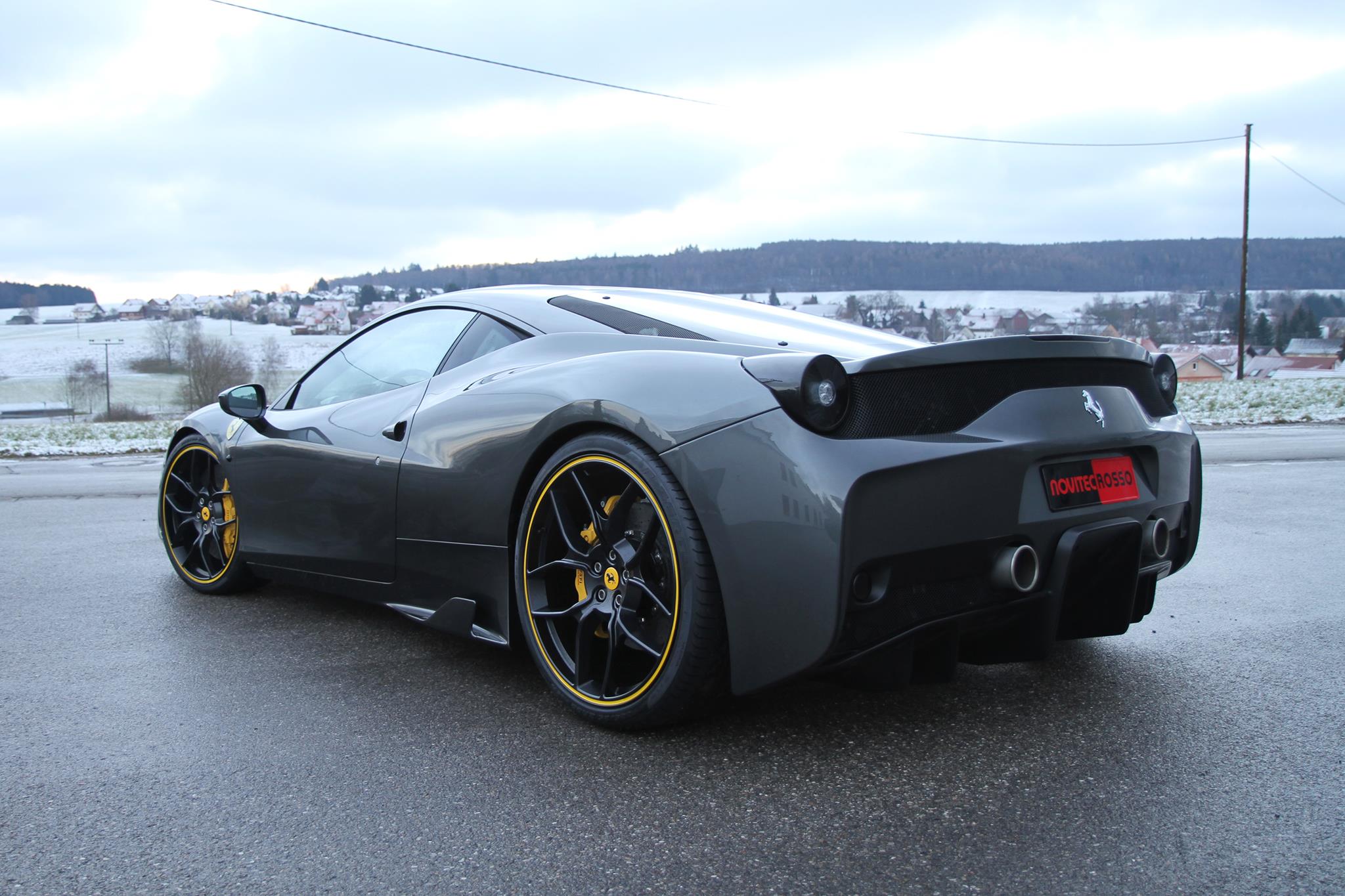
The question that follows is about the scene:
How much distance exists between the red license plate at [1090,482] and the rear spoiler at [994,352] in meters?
0.27

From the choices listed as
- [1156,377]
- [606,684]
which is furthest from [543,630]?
[1156,377]

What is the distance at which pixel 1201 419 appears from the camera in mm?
17625

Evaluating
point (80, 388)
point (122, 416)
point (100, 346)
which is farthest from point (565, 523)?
point (100, 346)

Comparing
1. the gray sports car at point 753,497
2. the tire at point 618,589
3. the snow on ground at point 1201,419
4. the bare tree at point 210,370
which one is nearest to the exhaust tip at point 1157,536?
the gray sports car at point 753,497

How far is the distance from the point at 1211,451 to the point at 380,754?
10104 millimetres

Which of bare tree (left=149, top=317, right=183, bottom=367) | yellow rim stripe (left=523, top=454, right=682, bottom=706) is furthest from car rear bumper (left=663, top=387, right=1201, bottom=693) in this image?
bare tree (left=149, top=317, right=183, bottom=367)

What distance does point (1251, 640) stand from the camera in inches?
133

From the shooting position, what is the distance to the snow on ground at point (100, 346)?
7844 cm

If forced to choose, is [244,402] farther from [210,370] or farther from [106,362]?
[106,362]

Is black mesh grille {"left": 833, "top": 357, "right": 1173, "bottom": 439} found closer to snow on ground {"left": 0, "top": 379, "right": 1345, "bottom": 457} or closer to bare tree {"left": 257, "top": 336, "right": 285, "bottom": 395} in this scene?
snow on ground {"left": 0, "top": 379, "right": 1345, "bottom": 457}

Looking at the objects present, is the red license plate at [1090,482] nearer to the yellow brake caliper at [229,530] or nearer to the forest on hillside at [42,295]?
the yellow brake caliper at [229,530]

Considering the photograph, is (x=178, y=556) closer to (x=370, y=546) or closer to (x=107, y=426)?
(x=370, y=546)

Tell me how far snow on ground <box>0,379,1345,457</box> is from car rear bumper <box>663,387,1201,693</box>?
1452cm

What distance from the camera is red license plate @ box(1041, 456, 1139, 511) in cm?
244
